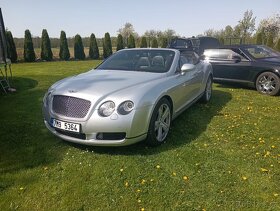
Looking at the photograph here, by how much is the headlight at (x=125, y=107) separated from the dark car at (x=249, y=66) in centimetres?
567

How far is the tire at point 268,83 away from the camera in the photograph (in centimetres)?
760

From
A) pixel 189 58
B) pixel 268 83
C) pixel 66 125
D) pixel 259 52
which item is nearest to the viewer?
pixel 66 125

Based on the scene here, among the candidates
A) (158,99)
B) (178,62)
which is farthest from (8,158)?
(178,62)

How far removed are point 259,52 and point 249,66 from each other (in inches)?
40.8

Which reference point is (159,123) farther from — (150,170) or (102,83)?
(102,83)

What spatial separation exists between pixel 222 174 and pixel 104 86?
1.96 metres

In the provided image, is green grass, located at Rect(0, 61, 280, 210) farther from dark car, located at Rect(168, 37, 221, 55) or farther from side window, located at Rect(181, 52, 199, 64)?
dark car, located at Rect(168, 37, 221, 55)

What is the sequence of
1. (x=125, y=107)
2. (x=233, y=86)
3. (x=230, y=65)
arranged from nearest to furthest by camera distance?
(x=125, y=107), (x=230, y=65), (x=233, y=86)

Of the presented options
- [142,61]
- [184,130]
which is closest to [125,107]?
[184,130]

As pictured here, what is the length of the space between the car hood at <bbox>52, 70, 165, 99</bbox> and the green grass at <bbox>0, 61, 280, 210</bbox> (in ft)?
2.76

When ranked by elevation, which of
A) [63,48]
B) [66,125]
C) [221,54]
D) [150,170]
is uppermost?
[63,48]

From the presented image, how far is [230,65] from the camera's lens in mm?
8461

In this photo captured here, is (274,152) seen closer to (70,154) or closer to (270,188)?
(270,188)

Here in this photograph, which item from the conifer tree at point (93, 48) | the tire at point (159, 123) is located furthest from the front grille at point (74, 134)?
the conifer tree at point (93, 48)
